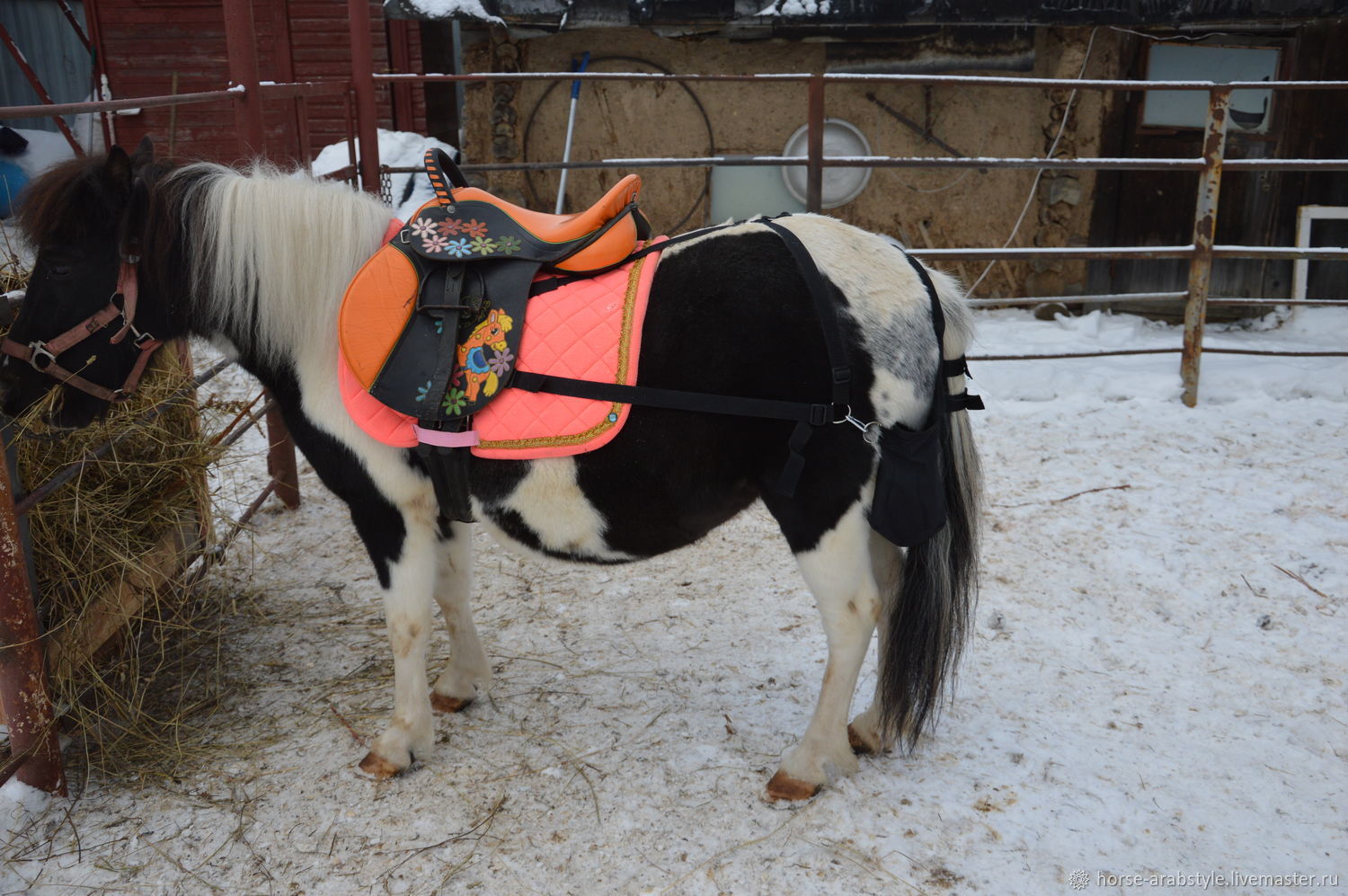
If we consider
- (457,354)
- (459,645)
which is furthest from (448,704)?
(457,354)

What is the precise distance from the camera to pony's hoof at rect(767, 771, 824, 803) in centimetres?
248

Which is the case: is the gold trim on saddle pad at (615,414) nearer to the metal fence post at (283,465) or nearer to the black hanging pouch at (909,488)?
the black hanging pouch at (909,488)

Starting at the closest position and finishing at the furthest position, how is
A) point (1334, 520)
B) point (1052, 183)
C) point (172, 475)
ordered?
point (172, 475) → point (1334, 520) → point (1052, 183)

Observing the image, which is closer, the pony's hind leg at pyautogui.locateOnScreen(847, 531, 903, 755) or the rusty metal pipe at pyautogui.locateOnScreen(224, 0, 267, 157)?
the pony's hind leg at pyautogui.locateOnScreen(847, 531, 903, 755)

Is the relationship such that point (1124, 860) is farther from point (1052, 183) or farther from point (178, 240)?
point (1052, 183)

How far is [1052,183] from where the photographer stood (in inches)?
288

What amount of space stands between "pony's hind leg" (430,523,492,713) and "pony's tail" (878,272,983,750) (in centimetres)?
118

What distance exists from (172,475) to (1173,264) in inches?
284

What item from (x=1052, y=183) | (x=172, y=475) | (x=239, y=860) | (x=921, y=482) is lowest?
(x=239, y=860)

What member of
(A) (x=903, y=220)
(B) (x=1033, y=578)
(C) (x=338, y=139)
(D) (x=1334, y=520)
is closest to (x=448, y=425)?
(B) (x=1033, y=578)

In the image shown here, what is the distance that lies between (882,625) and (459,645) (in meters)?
1.22

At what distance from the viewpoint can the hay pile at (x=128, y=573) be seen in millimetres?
2529

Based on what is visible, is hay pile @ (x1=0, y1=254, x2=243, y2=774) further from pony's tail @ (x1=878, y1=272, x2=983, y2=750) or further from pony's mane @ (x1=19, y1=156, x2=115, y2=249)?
pony's tail @ (x1=878, y1=272, x2=983, y2=750)

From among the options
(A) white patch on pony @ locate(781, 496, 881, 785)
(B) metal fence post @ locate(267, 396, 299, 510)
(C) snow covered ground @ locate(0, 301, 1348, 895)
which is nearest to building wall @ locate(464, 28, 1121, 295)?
(C) snow covered ground @ locate(0, 301, 1348, 895)
